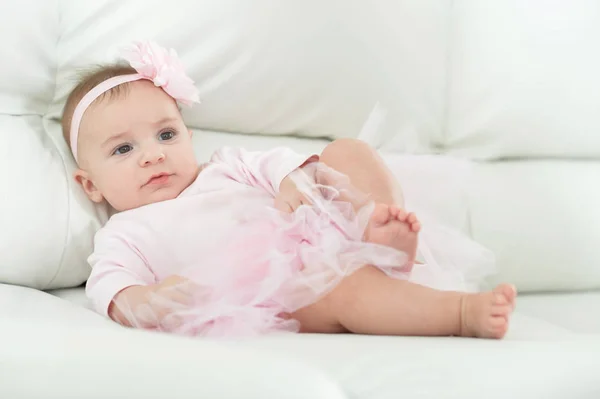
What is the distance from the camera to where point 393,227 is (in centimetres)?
93

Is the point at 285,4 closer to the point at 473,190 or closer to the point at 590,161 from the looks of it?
the point at 473,190

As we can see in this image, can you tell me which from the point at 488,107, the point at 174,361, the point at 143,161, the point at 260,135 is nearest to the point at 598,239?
the point at 488,107

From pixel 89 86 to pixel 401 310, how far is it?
71cm

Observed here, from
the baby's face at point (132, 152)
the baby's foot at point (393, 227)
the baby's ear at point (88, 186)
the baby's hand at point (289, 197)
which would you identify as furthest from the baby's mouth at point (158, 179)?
the baby's foot at point (393, 227)

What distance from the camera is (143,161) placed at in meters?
1.15

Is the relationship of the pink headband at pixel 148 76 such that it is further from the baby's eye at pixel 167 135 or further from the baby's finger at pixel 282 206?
the baby's finger at pixel 282 206

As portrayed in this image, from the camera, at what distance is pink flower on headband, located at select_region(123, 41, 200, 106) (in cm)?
120

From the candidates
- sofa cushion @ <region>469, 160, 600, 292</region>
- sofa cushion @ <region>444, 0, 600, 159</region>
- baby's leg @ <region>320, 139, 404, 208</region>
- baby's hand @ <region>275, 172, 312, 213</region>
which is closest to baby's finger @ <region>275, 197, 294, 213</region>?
baby's hand @ <region>275, 172, 312, 213</region>

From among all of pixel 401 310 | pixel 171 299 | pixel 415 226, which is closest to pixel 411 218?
pixel 415 226

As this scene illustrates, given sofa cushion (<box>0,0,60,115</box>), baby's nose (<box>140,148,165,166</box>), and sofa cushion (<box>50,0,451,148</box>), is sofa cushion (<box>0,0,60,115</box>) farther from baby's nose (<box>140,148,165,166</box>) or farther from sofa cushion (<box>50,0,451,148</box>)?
baby's nose (<box>140,148,165,166</box>)

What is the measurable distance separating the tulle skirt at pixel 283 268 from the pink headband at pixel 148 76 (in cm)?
31

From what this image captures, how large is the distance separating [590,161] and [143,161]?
1.05 metres

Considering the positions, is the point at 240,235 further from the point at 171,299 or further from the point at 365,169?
the point at 365,169

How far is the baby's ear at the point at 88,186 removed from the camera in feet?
3.96
